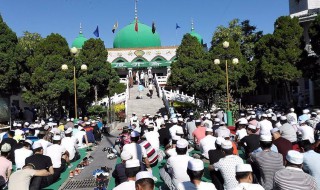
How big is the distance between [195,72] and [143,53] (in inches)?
943

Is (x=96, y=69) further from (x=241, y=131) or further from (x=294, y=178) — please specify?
(x=294, y=178)

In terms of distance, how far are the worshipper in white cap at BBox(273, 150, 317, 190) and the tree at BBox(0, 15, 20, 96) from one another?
68.3 ft

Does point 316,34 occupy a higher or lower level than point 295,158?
higher

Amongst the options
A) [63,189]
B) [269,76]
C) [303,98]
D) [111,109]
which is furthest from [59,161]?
[303,98]

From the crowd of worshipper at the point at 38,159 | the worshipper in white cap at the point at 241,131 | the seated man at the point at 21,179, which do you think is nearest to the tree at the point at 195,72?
the crowd of worshipper at the point at 38,159

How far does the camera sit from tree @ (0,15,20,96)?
22594 millimetres

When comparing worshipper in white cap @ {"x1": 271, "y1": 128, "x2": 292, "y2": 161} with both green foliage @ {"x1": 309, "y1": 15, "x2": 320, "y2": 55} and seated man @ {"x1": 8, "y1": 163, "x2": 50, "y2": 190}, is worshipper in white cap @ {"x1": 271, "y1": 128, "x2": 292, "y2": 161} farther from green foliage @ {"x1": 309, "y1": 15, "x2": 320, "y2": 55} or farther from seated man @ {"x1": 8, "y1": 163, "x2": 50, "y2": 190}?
green foliage @ {"x1": 309, "y1": 15, "x2": 320, "y2": 55}

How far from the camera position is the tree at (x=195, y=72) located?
85.3ft

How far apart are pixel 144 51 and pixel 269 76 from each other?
89.3ft

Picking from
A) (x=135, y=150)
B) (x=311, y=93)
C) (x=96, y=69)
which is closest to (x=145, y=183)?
(x=135, y=150)

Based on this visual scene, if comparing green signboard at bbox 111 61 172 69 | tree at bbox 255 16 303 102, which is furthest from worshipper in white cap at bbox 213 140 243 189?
green signboard at bbox 111 61 172 69

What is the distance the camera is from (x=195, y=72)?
87.3 feet

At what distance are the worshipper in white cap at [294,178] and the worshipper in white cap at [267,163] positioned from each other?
1.26 m

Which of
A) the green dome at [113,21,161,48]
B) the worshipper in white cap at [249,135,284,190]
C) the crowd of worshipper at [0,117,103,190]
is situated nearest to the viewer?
the worshipper in white cap at [249,135,284,190]
